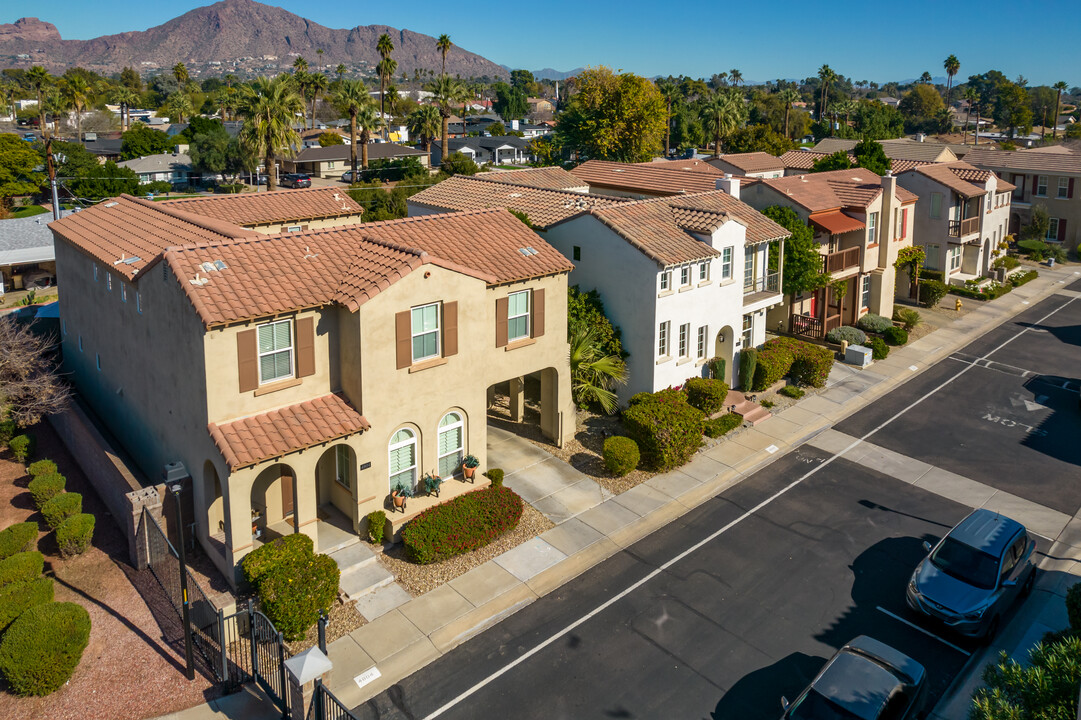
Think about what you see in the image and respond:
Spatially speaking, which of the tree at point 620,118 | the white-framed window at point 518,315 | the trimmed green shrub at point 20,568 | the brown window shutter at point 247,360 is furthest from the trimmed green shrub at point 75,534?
the tree at point 620,118

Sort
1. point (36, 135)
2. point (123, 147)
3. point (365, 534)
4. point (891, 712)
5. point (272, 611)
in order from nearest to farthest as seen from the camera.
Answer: point (891, 712)
point (272, 611)
point (365, 534)
point (123, 147)
point (36, 135)

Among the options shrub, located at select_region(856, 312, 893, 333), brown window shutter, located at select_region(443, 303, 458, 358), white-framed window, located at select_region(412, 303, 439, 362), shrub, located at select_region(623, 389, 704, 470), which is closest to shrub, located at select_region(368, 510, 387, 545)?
white-framed window, located at select_region(412, 303, 439, 362)

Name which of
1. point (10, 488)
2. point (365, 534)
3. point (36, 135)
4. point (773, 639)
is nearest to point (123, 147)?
point (36, 135)

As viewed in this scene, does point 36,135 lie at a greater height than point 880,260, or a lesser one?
greater

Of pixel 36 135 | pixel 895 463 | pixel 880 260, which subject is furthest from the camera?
pixel 36 135

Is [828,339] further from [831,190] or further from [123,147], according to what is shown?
[123,147]

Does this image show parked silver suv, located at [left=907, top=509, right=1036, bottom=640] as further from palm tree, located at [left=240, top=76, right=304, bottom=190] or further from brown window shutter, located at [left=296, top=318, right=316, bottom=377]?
palm tree, located at [left=240, top=76, right=304, bottom=190]

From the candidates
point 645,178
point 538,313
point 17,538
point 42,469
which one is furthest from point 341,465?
point 645,178

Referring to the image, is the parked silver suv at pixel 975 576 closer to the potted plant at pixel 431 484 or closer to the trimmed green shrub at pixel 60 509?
the potted plant at pixel 431 484

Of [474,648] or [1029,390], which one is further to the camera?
[1029,390]
